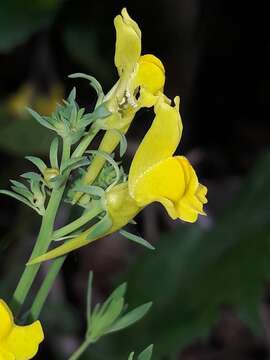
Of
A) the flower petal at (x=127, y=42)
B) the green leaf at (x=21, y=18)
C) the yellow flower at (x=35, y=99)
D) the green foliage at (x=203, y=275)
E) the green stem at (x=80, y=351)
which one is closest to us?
the flower petal at (x=127, y=42)

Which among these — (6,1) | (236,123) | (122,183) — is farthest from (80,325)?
(122,183)

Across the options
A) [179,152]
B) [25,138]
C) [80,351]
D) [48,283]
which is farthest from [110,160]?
[179,152]

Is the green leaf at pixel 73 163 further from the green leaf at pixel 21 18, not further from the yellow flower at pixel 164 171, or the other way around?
the green leaf at pixel 21 18

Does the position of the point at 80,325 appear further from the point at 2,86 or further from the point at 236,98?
the point at 236,98

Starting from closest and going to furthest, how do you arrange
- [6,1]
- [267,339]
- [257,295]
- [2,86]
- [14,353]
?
[14,353] < [257,295] < [6,1] < [267,339] < [2,86]

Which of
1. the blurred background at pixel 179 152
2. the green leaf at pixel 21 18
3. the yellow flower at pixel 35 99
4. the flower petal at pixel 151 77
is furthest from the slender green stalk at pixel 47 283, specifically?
the yellow flower at pixel 35 99

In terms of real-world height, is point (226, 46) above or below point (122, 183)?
below
